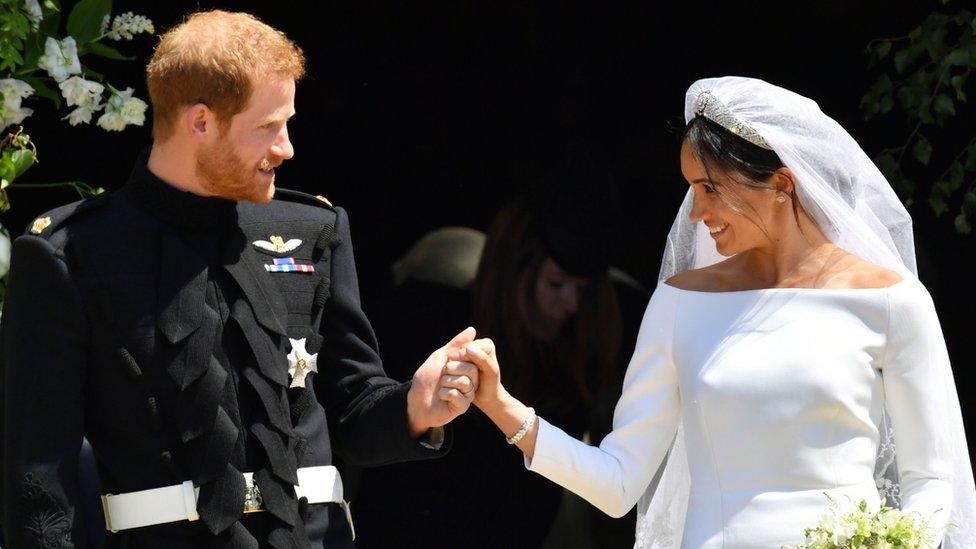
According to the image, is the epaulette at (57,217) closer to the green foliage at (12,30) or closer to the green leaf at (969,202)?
the green foliage at (12,30)

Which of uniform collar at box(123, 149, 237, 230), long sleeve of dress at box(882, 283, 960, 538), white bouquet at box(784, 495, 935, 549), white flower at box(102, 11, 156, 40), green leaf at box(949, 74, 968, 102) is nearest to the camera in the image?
white bouquet at box(784, 495, 935, 549)

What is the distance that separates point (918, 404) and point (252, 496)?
120cm

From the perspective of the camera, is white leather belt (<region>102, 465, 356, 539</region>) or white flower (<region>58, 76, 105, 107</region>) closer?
white leather belt (<region>102, 465, 356, 539</region>)

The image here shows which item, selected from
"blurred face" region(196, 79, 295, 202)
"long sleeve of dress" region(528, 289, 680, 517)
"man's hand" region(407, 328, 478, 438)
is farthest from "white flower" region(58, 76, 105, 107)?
"long sleeve of dress" region(528, 289, 680, 517)

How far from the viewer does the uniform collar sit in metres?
2.60

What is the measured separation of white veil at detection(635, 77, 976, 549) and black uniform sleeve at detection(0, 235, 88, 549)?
1215 millimetres

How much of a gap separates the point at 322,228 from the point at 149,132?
129 centimetres

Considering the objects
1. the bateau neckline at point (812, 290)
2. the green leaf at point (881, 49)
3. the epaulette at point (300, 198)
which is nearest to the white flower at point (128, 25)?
the epaulette at point (300, 198)

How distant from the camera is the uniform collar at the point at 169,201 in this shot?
2.60 metres

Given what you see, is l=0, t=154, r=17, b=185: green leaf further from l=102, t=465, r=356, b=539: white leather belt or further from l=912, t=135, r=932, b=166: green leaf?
l=912, t=135, r=932, b=166: green leaf

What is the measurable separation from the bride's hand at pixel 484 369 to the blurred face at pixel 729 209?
47cm

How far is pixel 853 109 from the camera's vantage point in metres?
4.37

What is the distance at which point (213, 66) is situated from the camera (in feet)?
8.34

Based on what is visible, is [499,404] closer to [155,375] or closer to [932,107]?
[155,375]
